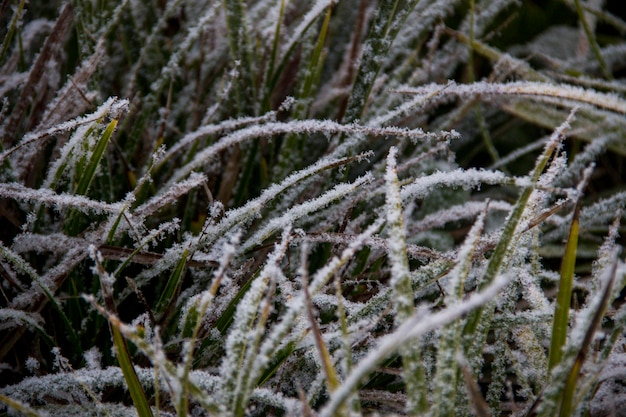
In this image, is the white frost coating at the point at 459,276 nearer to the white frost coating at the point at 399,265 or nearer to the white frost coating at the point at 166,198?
the white frost coating at the point at 399,265

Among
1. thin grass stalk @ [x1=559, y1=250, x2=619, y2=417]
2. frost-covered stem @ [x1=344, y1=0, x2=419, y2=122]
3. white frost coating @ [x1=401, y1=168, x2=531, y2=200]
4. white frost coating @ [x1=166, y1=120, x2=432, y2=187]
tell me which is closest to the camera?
thin grass stalk @ [x1=559, y1=250, x2=619, y2=417]

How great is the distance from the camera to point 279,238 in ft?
2.45

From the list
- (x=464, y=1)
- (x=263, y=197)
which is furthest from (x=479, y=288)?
(x=464, y=1)

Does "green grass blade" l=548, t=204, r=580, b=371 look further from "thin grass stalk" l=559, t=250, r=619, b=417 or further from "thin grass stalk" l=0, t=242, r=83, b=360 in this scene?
"thin grass stalk" l=0, t=242, r=83, b=360

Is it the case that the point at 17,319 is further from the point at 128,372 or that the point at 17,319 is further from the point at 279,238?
the point at 279,238

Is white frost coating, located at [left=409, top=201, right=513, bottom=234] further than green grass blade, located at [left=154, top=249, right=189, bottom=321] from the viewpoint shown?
Yes

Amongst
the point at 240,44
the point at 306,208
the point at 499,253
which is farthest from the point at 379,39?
the point at 499,253

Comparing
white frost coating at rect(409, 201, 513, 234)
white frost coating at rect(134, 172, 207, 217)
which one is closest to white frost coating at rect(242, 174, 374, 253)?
Answer: white frost coating at rect(134, 172, 207, 217)

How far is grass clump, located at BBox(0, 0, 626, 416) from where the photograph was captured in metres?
0.51

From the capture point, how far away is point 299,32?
3.03ft

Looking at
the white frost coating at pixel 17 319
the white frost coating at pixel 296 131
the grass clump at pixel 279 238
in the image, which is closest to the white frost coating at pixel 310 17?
the grass clump at pixel 279 238

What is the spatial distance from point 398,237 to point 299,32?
0.54 m

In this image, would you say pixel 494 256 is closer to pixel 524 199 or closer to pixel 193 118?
pixel 524 199

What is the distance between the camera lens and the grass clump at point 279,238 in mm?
508
